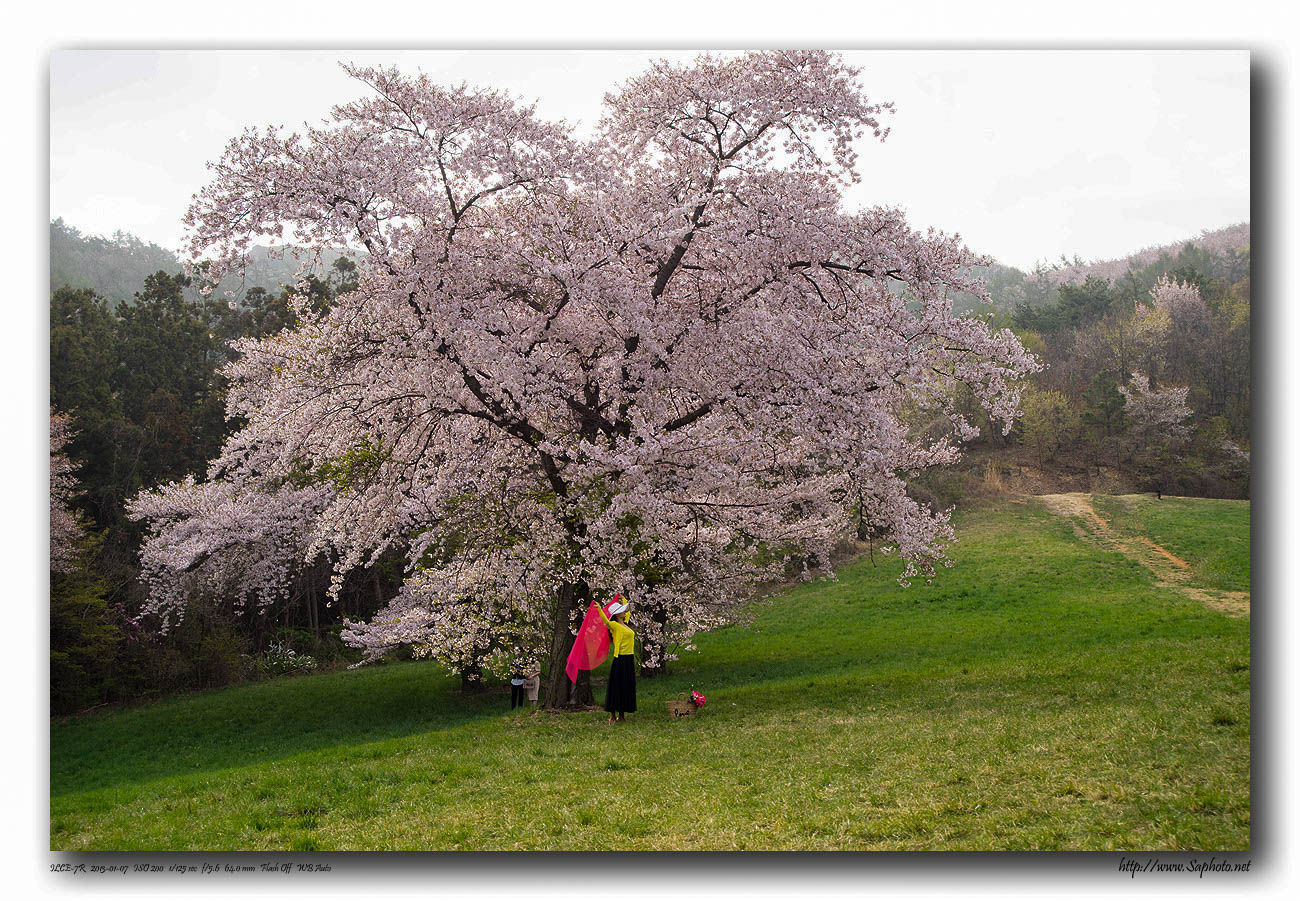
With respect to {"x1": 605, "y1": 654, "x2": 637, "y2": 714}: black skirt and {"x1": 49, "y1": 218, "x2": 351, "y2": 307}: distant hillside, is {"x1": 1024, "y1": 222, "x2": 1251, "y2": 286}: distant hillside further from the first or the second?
{"x1": 49, "y1": 218, "x2": 351, "y2": 307}: distant hillside

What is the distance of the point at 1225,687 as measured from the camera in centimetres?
882

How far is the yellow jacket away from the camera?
9.98 m

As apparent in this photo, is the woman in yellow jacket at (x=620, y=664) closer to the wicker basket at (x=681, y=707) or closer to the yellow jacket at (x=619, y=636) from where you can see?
the yellow jacket at (x=619, y=636)

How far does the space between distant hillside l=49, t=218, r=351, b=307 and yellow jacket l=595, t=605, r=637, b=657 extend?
5677mm

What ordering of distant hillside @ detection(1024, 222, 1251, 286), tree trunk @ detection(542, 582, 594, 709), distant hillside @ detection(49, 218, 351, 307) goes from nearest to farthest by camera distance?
1. distant hillside @ detection(1024, 222, 1251, 286)
2. distant hillside @ detection(49, 218, 351, 307)
3. tree trunk @ detection(542, 582, 594, 709)

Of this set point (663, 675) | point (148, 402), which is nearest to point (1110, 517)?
point (663, 675)

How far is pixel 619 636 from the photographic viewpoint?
32.9ft

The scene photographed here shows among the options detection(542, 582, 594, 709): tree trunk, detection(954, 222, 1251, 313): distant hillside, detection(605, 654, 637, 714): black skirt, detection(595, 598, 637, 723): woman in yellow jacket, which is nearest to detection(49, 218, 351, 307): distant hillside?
detection(542, 582, 594, 709): tree trunk

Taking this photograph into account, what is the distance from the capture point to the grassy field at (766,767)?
19.4 ft

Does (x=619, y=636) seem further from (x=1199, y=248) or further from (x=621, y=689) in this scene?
(x=1199, y=248)

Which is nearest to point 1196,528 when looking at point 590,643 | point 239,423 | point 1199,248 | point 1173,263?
point 1173,263

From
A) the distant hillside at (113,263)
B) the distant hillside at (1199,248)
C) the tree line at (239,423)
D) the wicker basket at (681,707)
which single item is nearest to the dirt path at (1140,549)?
the tree line at (239,423)

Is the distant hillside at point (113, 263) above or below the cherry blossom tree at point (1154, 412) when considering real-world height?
above

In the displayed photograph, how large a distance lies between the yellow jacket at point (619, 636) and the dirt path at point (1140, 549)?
1085 cm
